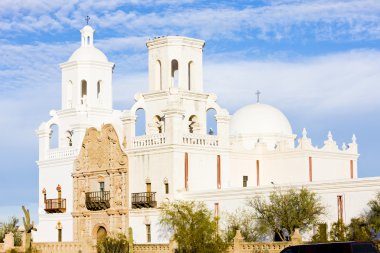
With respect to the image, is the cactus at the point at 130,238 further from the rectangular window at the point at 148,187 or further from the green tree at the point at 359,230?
the green tree at the point at 359,230

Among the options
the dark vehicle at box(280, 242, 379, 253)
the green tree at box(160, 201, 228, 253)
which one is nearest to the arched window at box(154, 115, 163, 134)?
the green tree at box(160, 201, 228, 253)

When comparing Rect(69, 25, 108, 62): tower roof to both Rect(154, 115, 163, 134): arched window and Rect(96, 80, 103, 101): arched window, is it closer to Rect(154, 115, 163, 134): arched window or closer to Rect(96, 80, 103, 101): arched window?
Rect(96, 80, 103, 101): arched window

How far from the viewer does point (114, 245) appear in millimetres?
51188

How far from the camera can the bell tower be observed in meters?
56.4

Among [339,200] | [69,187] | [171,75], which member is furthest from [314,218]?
[69,187]

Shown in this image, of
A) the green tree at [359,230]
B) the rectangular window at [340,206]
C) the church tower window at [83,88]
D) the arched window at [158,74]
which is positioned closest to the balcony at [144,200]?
the arched window at [158,74]

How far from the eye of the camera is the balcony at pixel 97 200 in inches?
2219

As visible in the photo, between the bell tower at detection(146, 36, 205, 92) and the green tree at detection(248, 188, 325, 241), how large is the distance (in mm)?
11087

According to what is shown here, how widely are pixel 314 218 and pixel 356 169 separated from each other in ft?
42.8

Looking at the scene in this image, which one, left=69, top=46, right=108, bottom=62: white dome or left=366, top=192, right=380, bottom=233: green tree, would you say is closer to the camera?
left=366, top=192, right=380, bottom=233: green tree

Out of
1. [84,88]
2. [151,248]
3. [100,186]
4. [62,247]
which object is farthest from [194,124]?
[62,247]

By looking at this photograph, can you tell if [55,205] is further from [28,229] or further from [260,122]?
[260,122]

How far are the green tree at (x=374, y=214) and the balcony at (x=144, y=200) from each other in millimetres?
13616

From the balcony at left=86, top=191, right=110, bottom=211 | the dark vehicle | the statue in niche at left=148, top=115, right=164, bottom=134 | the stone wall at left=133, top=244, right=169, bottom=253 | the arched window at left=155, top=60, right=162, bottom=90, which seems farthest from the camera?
the arched window at left=155, top=60, right=162, bottom=90
